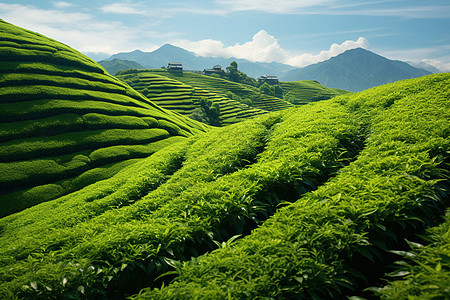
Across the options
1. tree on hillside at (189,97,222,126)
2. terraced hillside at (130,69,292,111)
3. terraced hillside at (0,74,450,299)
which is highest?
terraced hillside at (130,69,292,111)

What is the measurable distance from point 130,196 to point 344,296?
689 centimetres

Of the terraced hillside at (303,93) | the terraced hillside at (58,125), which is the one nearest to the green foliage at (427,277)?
the terraced hillside at (58,125)

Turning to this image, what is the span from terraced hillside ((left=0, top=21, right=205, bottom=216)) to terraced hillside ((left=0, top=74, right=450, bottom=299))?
1977 centimetres

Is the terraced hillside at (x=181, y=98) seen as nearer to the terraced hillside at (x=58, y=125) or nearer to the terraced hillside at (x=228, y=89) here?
the terraced hillside at (x=228, y=89)

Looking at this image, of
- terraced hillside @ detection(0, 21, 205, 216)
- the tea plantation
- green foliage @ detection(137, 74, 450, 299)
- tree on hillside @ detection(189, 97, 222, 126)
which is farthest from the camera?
tree on hillside @ detection(189, 97, 222, 126)

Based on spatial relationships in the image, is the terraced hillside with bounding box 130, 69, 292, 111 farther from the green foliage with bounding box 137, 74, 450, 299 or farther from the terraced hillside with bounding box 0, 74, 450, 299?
the green foliage with bounding box 137, 74, 450, 299

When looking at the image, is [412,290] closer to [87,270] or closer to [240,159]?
[87,270]

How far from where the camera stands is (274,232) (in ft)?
11.1

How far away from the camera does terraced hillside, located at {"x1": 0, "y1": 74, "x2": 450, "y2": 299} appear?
9.25 feet

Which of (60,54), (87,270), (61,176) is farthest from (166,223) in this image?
(60,54)

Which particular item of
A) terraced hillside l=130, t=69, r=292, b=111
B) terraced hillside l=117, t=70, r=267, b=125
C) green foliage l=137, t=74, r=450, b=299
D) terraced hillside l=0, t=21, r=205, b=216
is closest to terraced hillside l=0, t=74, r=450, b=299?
green foliage l=137, t=74, r=450, b=299

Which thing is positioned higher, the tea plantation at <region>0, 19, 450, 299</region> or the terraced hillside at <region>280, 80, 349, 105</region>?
the terraced hillside at <region>280, 80, 349, 105</region>

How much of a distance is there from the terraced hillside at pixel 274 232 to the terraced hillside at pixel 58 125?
19775 mm

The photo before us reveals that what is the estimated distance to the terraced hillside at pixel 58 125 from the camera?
71.4 feet
